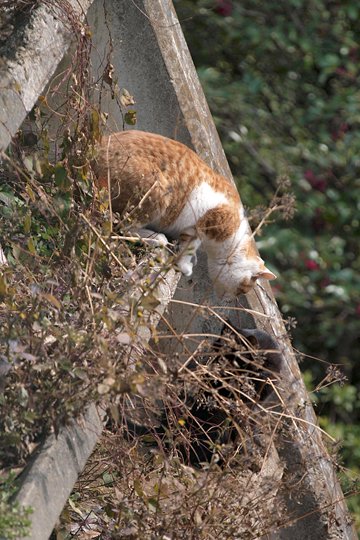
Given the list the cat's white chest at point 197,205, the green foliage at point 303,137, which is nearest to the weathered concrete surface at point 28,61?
the cat's white chest at point 197,205

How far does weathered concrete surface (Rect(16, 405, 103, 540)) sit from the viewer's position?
1929 mm

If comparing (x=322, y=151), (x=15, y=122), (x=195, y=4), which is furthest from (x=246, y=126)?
(x=15, y=122)

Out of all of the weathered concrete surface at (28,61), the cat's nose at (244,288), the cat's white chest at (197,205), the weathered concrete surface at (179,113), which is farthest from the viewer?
the cat's white chest at (197,205)

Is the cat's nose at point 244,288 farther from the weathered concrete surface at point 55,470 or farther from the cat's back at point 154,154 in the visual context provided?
the weathered concrete surface at point 55,470

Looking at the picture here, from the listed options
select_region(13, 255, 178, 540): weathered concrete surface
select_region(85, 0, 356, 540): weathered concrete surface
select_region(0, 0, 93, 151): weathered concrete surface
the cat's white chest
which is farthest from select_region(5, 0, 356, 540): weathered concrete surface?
select_region(13, 255, 178, 540): weathered concrete surface

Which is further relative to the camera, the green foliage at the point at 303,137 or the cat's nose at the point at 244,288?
the green foliage at the point at 303,137

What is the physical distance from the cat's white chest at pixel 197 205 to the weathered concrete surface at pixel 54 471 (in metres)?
1.74

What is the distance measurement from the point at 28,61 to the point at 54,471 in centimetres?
105

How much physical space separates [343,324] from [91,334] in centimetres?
526

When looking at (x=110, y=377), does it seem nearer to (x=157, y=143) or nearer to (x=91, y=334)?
(x=91, y=334)

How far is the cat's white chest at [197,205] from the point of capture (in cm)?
391

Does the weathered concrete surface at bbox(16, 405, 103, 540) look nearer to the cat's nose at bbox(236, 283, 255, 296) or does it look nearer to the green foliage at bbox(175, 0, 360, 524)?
the cat's nose at bbox(236, 283, 255, 296)

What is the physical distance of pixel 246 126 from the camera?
306 inches

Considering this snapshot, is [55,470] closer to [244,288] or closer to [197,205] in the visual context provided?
[244,288]
